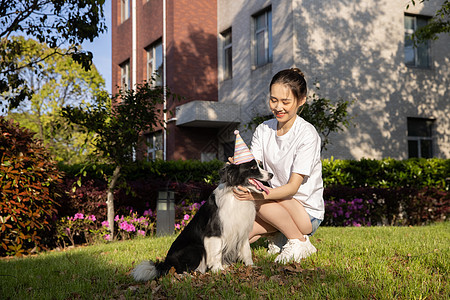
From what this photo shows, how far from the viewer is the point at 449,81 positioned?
612 inches

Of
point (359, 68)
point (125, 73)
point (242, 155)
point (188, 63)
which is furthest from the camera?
point (125, 73)

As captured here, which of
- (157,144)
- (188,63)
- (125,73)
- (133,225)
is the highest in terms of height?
(125,73)

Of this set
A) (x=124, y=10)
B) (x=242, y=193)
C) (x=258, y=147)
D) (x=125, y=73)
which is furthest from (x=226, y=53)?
(x=242, y=193)

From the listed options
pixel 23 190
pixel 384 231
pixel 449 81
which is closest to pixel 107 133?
pixel 23 190

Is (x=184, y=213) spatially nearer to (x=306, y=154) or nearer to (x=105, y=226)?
(x=105, y=226)

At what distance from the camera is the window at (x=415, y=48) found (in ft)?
49.0

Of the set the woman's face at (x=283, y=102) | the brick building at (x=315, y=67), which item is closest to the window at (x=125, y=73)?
the brick building at (x=315, y=67)

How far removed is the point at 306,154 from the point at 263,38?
37.6 ft

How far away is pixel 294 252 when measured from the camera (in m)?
4.43

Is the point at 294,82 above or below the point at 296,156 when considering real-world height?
above

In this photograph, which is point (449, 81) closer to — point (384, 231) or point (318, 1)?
point (318, 1)

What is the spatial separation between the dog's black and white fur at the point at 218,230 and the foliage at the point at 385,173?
21.3 ft

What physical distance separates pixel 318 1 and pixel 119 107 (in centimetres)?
858

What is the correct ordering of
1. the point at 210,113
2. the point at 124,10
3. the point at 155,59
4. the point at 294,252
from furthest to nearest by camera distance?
the point at 124,10 < the point at 155,59 < the point at 210,113 < the point at 294,252
